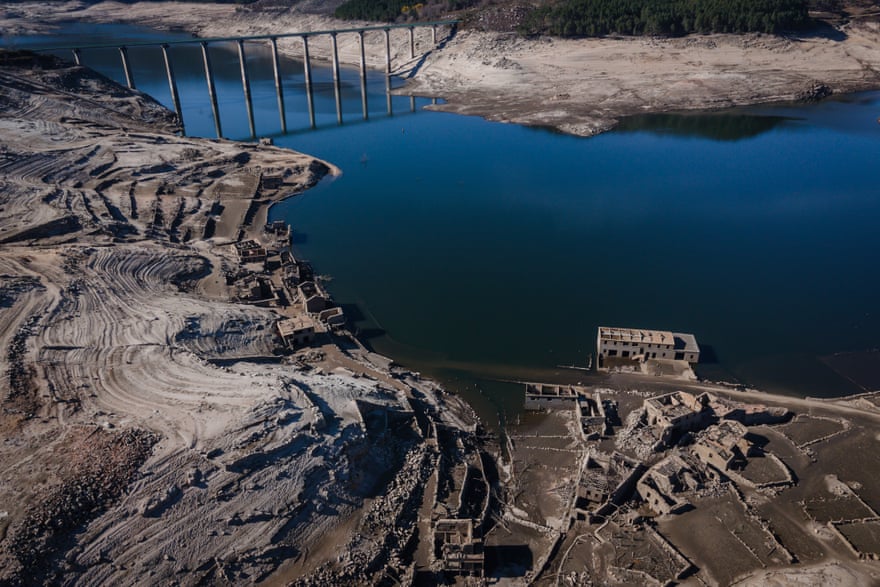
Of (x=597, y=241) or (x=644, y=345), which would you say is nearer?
(x=644, y=345)

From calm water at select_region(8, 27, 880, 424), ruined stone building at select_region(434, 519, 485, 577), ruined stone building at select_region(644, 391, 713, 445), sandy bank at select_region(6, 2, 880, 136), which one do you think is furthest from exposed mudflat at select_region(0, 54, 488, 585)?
sandy bank at select_region(6, 2, 880, 136)

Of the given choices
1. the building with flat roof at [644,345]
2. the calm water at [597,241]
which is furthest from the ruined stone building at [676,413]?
the calm water at [597,241]

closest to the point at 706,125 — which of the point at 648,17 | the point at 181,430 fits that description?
the point at 648,17

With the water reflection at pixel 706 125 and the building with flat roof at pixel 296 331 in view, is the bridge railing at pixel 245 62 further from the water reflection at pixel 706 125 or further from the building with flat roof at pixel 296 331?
the building with flat roof at pixel 296 331

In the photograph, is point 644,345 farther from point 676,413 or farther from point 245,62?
point 245,62

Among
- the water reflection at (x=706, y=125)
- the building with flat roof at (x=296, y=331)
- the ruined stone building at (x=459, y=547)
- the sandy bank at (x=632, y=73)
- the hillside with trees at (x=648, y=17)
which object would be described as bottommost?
the ruined stone building at (x=459, y=547)

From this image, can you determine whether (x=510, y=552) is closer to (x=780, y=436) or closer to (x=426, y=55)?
(x=780, y=436)

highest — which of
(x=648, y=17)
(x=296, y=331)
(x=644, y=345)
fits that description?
(x=648, y=17)
